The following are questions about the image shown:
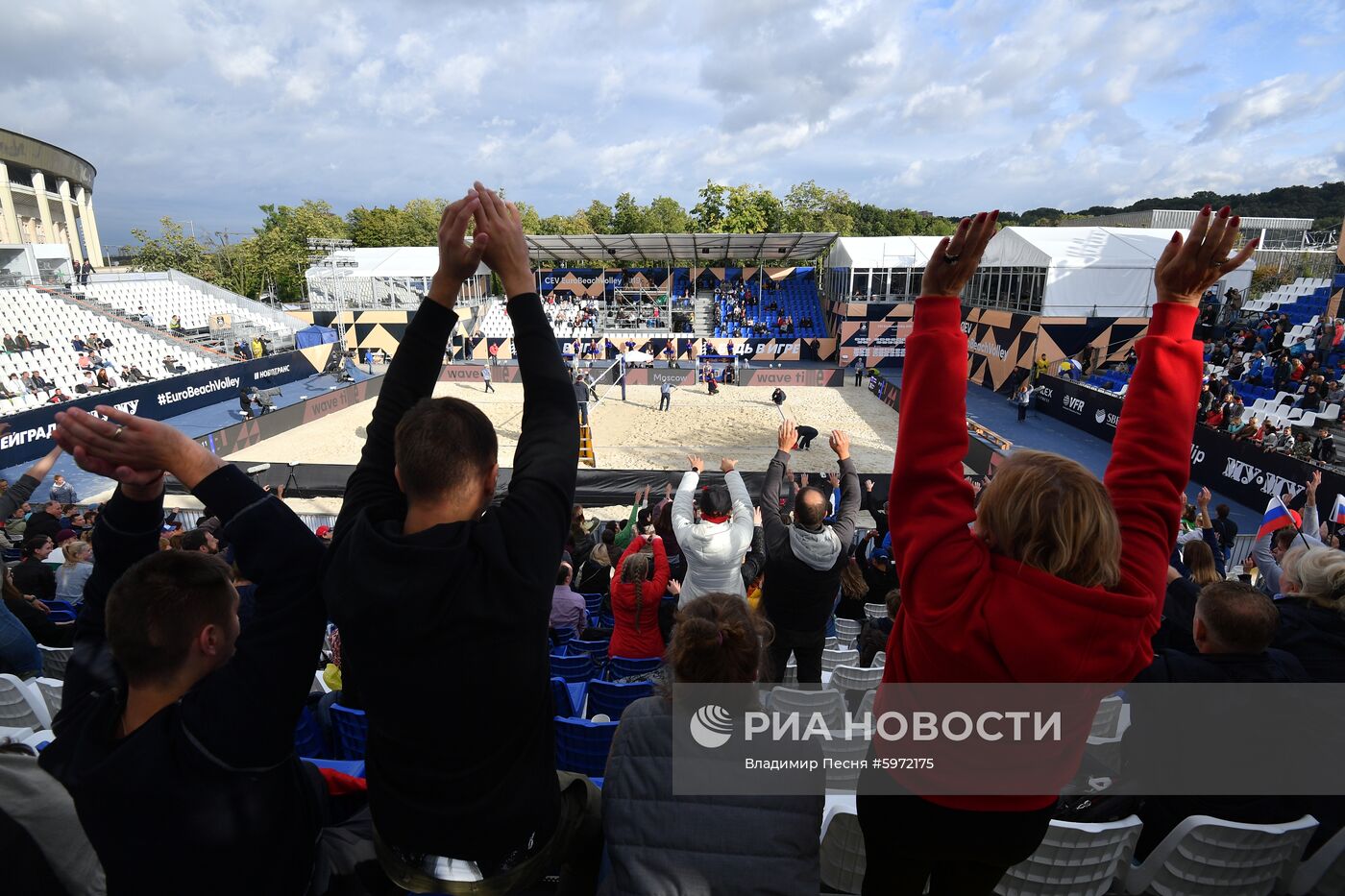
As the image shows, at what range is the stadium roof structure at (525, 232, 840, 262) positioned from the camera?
1289 inches

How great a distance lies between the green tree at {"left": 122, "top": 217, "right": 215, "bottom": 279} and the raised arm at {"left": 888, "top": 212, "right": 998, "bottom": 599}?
193 feet

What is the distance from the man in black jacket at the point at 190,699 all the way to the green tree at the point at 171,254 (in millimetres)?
57825

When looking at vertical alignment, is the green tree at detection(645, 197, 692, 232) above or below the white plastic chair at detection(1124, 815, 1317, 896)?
above

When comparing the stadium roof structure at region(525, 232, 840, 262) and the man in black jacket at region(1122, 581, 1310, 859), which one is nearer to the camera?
the man in black jacket at region(1122, 581, 1310, 859)

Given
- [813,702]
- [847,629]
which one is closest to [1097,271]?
[847,629]

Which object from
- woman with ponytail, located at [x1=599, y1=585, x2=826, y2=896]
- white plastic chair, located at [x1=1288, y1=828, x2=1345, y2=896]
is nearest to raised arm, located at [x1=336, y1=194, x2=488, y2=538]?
woman with ponytail, located at [x1=599, y1=585, x2=826, y2=896]

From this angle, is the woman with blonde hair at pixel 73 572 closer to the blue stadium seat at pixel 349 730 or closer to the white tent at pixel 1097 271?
the blue stadium seat at pixel 349 730

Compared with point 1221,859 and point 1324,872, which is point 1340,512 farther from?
point 1221,859

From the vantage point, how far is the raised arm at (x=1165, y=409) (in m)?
1.46

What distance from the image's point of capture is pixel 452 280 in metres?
1.66

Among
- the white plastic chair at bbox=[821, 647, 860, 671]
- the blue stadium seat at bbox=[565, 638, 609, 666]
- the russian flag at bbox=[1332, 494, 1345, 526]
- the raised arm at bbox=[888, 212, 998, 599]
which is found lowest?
the russian flag at bbox=[1332, 494, 1345, 526]

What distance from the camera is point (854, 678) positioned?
3.97 metres

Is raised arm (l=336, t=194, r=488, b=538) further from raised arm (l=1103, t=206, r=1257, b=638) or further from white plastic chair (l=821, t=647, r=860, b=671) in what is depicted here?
white plastic chair (l=821, t=647, r=860, b=671)

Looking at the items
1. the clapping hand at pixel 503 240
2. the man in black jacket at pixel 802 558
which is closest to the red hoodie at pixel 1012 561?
the clapping hand at pixel 503 240
